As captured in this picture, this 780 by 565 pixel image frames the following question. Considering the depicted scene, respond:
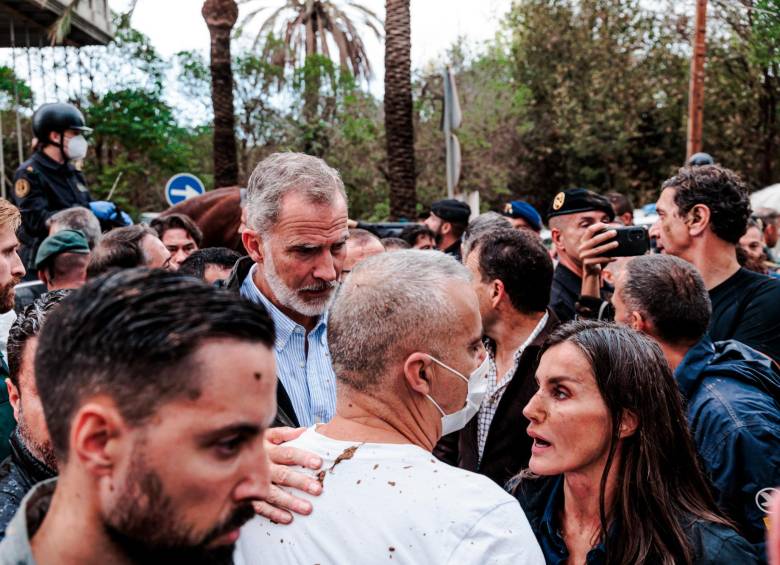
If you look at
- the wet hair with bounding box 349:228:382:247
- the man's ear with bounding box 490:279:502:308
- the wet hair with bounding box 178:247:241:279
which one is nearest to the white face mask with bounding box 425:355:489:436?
the man's ear with bounding box 490:279:502:308

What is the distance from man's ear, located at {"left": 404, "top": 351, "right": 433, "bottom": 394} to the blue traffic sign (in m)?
9.97

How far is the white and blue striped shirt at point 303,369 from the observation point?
3.13 meters

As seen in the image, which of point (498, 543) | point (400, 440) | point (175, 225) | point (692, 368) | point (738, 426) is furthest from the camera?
point (175, 225)

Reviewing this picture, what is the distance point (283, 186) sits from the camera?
329 centimetres

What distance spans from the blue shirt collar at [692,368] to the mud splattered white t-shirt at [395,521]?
151 cm

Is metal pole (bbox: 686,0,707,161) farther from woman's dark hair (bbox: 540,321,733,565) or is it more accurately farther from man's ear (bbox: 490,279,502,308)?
woman's dark hair (bbox: 540,321,733,565)

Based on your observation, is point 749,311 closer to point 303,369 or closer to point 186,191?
point 303,369

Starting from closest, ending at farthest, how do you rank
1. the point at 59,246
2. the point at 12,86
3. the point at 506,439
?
the point at 506,439, the point at 59,246, the point at 12,86

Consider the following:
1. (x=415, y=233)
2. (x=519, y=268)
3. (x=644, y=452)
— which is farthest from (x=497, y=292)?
(x=415, y=233)

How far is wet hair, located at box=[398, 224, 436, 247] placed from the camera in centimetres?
804

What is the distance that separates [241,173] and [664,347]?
1839cm

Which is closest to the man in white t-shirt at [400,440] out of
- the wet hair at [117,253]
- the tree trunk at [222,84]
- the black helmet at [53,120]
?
the wet hair at [117,253]

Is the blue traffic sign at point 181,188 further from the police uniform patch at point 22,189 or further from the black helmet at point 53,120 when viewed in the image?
the police uniform patch at point 22,189

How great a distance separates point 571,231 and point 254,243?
2.63 meters
